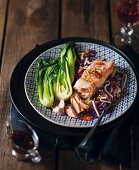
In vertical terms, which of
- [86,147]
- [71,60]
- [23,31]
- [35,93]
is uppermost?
[23,31]

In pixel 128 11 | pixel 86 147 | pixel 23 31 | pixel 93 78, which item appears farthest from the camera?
pixel 23 31

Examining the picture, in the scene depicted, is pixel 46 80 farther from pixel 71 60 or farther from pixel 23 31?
pixel 23 31

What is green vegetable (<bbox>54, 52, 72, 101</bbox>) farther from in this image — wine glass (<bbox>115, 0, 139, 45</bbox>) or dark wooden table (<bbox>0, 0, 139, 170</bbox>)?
wine glass (<bbox>115, 0, 139, 45</bbox>)

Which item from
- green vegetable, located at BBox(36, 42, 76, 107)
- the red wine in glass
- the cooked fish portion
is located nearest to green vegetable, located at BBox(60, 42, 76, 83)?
green vegetable, located at BBox(36, 42, 76, 107)

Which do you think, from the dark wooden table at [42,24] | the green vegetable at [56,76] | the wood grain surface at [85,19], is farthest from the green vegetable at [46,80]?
the wood grain surface at [85,19]

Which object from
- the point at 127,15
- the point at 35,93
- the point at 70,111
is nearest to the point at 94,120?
the point at 70,111

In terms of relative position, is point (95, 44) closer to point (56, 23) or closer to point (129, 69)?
point (129, 69)
